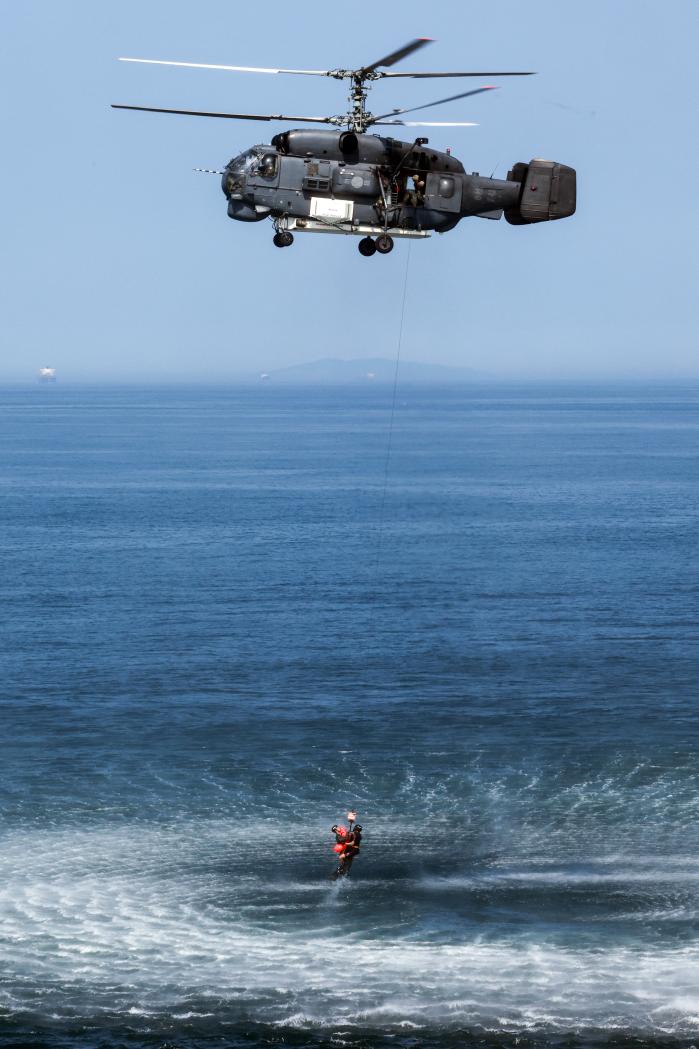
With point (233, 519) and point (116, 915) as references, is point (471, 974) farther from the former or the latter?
point (233, 519)

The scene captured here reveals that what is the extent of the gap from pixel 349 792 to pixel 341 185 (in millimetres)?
29725

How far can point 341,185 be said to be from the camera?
4372 cm

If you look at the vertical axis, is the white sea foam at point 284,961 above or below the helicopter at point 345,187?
below

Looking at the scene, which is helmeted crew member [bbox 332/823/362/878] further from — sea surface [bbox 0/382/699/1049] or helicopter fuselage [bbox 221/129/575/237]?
helicopter fuselage [bbox 221/129/575/237]

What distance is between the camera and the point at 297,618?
95.7m

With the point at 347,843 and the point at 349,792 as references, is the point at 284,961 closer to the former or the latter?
the point at 347,843

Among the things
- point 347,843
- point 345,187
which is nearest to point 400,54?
point 345,187

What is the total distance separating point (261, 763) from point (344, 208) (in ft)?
103

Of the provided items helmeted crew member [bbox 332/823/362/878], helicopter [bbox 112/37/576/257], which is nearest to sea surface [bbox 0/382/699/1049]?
helmeted crew member [bbox 332/823/362/878]

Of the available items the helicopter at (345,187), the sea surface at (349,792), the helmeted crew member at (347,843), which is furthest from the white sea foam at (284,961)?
the helicopter at (345,187)

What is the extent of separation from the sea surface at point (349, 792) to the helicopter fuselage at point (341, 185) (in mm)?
25254

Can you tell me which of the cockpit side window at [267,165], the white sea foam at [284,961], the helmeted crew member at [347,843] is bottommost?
the white sea foam at [284,961]

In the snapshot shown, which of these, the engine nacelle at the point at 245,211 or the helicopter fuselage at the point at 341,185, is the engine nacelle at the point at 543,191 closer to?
the helicopter fuselage at the point at 341,185

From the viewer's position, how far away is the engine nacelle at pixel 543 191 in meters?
47.1
